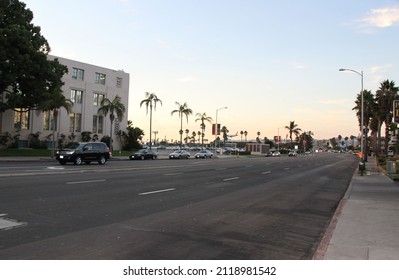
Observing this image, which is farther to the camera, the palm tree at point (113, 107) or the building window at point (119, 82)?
the building window at point (119, 82)

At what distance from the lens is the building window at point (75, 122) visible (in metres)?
62.3

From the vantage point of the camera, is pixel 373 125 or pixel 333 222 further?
pixel 373 125

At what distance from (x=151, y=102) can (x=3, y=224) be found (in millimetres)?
65712

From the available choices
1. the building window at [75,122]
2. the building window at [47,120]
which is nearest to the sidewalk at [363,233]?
the building window at [47,120]

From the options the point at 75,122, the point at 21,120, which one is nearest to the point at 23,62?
the point at 21,120

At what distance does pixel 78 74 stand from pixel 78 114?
617cm

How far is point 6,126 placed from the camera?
51.8m

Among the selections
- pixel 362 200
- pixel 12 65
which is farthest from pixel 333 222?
pixel 12 65

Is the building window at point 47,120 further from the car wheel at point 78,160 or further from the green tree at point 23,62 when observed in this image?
the car wheel at point 78,160

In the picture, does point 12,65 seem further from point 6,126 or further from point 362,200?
point 362,200

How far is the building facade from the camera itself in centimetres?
5434

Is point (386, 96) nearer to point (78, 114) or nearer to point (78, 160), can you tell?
point (78, 114)

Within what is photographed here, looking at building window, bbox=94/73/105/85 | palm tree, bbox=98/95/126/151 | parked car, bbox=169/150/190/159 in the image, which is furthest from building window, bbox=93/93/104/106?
parked car, bbox=169/150/190/159

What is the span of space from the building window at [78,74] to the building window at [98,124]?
688cm
